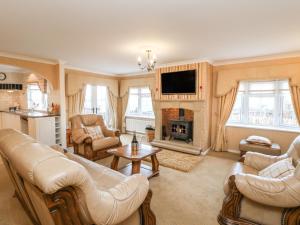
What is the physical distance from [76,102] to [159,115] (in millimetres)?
2783

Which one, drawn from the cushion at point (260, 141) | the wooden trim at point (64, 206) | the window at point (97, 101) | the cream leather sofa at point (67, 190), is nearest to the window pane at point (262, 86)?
the cushion at point (260, 141)

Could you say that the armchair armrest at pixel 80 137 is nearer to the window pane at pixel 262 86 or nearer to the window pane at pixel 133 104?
the window pane at pixel 133 104

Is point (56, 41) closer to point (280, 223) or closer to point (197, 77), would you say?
point (197, 77)

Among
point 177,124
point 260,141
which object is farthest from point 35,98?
point 260,141

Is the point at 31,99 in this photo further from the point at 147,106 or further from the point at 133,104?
the point at 147,106

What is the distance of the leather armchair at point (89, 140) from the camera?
3846mm

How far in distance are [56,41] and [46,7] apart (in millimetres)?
1240

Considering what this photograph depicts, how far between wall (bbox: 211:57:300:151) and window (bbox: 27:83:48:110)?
238 inches

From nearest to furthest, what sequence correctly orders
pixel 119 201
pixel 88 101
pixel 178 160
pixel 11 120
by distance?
pixel 119 201 → pixel 178 160 → pixel 11 120 → pixel 88 101

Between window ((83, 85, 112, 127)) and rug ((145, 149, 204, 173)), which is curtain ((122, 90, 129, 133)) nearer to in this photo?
window ((83, 85, 112, 127))

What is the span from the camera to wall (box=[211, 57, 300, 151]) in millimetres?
3789

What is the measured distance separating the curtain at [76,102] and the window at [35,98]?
63.8 inches

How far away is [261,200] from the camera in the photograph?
165 cm

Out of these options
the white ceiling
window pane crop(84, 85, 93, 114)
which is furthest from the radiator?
the white ceiling
